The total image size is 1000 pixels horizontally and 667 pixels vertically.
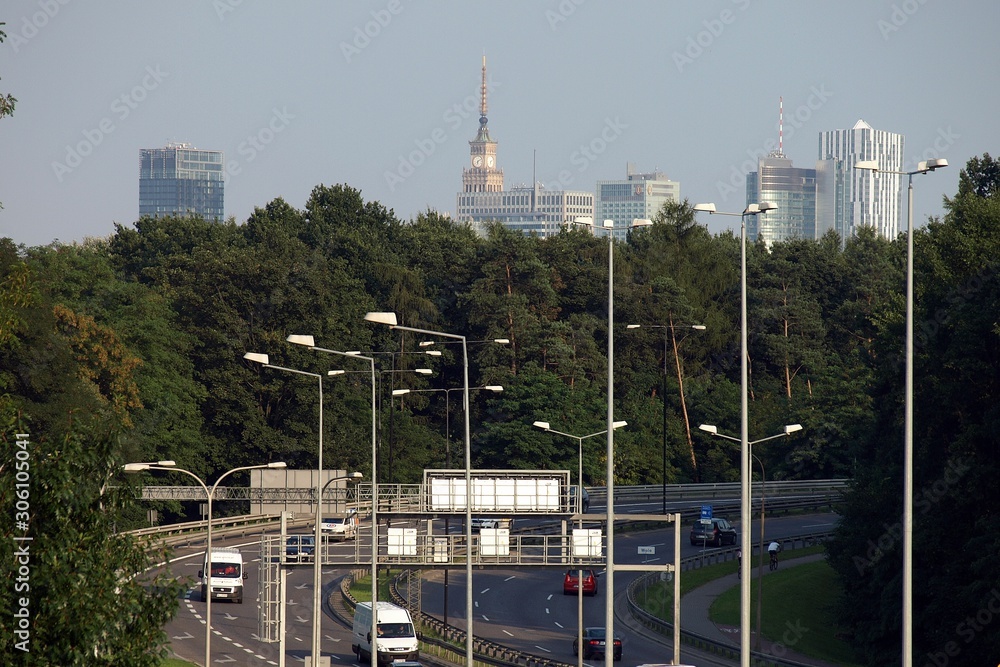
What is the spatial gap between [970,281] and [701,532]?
3160cm

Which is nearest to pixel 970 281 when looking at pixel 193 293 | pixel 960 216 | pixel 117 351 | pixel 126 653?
pixel 960 216

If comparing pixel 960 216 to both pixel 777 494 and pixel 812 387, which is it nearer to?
pixel 777 494

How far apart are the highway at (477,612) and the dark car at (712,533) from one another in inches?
28.4

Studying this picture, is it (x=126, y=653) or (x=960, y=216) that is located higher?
(x=960, y=216)

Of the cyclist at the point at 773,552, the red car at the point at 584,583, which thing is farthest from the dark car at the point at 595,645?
the cyclist at the point at 773,552

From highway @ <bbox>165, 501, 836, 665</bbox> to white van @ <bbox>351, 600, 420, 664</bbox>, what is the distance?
82cm

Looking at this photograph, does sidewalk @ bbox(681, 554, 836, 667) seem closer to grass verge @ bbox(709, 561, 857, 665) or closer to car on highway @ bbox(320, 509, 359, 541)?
grass verge @ bbox(709, 561, 857, 665)

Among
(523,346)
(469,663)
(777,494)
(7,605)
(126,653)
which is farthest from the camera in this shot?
(523,346)

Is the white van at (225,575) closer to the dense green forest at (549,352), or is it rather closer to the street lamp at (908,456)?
the dense green forest at (549,352)

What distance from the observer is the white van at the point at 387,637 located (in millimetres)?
50062

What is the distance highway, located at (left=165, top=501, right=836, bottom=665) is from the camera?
2092 inches

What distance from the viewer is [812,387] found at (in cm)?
11375

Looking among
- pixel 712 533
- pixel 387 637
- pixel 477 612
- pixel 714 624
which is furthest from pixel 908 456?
pixel 712 533

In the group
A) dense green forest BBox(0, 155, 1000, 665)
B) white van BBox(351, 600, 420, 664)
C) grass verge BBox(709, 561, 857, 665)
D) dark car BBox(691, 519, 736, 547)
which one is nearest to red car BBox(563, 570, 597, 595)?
grass verge BBox(709, 561, 857, 665)
